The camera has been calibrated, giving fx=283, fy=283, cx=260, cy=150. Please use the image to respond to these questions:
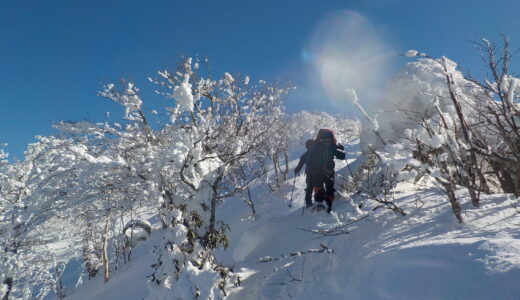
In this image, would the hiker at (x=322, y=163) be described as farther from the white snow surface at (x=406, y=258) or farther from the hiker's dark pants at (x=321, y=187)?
the white snow surface at (x=406, y=258)

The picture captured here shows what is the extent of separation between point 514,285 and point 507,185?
4.30 meters

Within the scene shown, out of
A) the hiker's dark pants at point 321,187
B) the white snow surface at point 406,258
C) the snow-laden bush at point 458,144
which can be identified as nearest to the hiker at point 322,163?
the hiker's dark pants at point 321,187

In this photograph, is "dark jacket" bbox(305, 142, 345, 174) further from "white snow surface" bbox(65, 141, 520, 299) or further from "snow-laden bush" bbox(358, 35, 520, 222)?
"snow-laden bush" bbox(358, 35, 520, 222)

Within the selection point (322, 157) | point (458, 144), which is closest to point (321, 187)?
point (322, 157)

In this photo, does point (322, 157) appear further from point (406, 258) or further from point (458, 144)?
point (406, 258)

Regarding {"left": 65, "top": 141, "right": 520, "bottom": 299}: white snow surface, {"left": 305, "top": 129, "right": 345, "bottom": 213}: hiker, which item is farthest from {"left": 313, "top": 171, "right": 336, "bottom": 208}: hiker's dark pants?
{"left": 65, "top": 141, "right": 520, "bottom": 299}: white snow surface

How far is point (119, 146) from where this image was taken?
227 inches

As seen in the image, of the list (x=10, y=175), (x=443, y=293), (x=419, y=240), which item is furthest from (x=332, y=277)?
(x=10, y=175)

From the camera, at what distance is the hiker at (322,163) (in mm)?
6117

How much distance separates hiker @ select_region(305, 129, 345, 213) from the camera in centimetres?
612

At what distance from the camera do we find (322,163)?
20.3ft

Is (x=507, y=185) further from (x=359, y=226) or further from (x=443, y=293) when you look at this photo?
(x=443, y=293)

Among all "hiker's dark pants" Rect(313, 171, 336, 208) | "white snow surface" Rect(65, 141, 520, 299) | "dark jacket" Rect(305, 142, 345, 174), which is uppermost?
"dark jacket" Rect(305, 142, 345, 174)

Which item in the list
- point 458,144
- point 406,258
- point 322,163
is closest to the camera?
point 406,258
